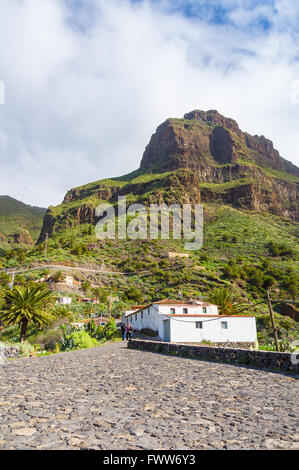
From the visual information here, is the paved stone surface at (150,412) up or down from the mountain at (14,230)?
down

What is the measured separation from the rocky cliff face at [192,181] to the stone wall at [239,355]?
99805 mm

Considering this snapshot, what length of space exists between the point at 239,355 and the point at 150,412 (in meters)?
7.85

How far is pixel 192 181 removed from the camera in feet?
446

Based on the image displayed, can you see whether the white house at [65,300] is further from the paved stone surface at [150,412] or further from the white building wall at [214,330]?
the paved stone surface at [150,412]

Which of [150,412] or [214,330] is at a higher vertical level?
[150,412]

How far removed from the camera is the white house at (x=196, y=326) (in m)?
31.8

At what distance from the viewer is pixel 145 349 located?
801 inches

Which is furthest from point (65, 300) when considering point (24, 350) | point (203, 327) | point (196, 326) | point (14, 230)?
point (14, 230)

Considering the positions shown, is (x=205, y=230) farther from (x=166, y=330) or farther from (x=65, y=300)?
(x=166, y=330)


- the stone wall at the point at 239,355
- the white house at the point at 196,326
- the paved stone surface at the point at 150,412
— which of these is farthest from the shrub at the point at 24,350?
the white house at the point at 196,326

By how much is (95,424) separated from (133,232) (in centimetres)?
9064

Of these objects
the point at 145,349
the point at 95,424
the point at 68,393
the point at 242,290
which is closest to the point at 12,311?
the point at 145,349

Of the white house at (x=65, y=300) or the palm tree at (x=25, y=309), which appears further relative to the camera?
the white house at (x=65, y=300)

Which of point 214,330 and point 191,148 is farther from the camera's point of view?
point 191,148
